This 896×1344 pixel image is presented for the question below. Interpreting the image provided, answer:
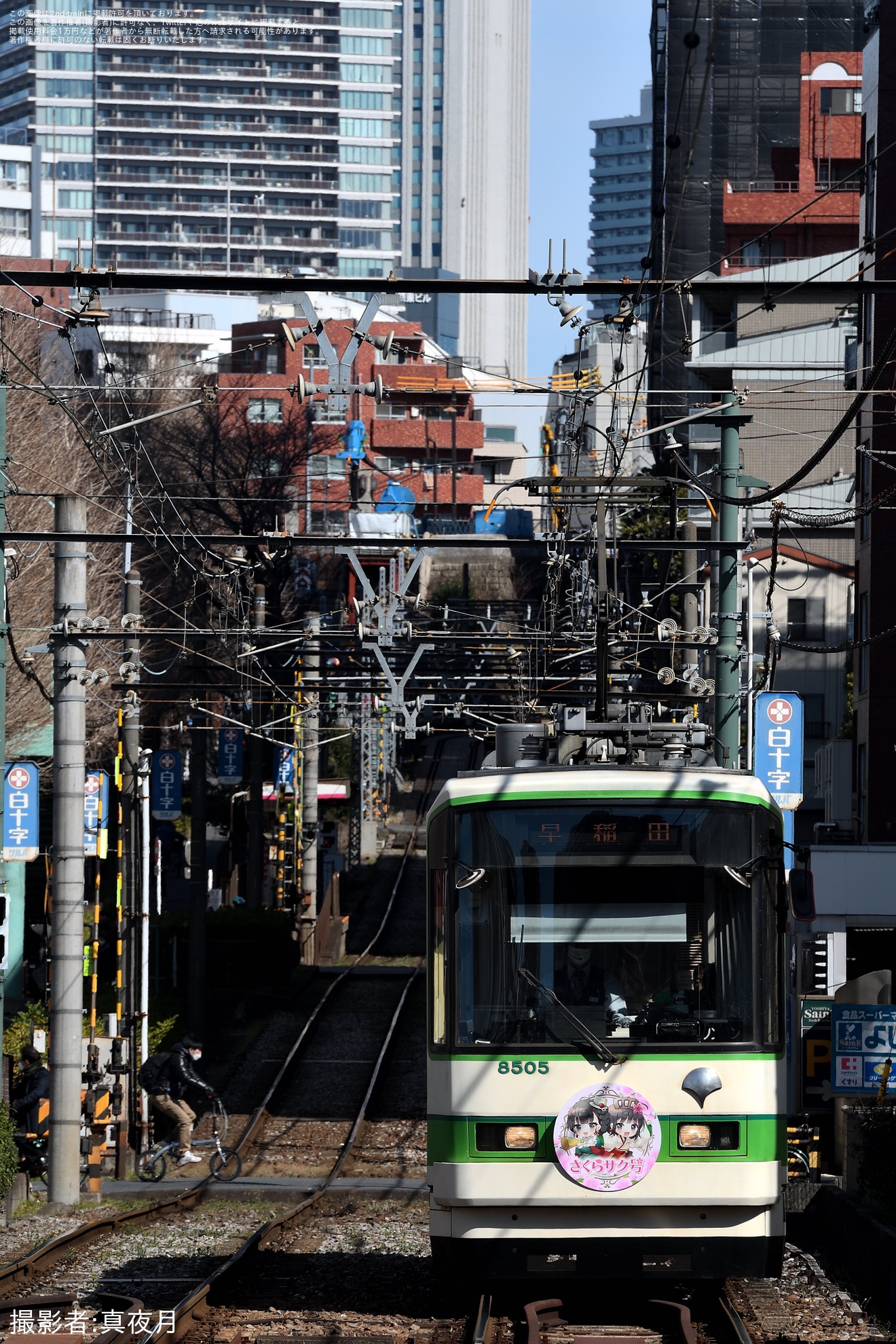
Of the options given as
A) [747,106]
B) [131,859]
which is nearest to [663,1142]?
[131,859]

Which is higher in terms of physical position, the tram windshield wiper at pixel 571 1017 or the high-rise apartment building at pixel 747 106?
the high-rise apartment building at pixel 747 106

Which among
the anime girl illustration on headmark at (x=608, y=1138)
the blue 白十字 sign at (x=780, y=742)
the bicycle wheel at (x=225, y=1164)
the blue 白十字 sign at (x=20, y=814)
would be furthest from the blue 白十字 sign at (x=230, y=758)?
the anime girl illustration on headmark at (x=608, y=1138)

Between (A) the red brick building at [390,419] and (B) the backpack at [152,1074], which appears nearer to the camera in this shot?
(B) the backpack at [152,1074]

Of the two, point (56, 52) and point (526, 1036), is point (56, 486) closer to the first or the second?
point (526, 1036)

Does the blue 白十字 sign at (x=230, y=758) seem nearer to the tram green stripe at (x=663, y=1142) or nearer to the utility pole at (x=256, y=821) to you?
the utility pole at (x=256, y=821)

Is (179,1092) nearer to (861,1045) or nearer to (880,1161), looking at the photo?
(861,1045)

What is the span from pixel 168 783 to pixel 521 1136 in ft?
77.2

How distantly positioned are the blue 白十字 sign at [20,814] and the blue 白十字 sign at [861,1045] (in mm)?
9708

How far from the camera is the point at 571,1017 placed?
388 inches

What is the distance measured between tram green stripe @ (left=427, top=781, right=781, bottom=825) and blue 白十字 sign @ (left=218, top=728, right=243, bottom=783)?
89.6ft

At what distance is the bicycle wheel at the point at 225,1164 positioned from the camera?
64.7 feet

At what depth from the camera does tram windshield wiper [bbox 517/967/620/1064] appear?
977cm

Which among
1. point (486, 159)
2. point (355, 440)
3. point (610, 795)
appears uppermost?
point (486, 159)

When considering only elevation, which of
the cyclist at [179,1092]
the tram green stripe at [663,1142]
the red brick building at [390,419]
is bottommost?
the cyclist at [179,1092]
